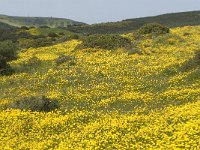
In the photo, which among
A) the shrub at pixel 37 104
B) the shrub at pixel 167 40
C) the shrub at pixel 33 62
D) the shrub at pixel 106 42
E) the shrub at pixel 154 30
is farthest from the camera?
the shrub at pixel 154 30

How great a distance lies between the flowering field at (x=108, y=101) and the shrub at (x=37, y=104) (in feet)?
1.99

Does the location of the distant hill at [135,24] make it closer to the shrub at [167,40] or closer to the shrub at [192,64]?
the shrub at [167,40]

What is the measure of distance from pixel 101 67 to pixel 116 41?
978 cm

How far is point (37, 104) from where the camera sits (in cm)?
2217

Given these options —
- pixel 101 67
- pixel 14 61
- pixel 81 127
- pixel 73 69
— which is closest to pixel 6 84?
pixel 73 69

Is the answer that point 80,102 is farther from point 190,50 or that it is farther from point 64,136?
point 190,50

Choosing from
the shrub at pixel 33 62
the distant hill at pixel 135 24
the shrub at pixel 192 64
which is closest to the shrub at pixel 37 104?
the shrub at pixel 192 64

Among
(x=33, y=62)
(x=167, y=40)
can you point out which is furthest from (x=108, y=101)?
(x=167, y=40)

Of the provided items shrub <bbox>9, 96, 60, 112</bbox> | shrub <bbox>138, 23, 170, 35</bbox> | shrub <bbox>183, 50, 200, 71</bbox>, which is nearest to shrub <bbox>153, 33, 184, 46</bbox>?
shrub <bbox>138, 23, 170, 35</bbox>

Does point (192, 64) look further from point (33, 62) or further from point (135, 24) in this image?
point (135, 24)

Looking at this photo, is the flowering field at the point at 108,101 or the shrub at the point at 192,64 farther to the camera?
the shrub at the point at 192,64

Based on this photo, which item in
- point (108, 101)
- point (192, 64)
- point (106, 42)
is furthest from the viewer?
point (106, 42)

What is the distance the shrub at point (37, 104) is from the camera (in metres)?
22.0

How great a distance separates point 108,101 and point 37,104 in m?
3.72
